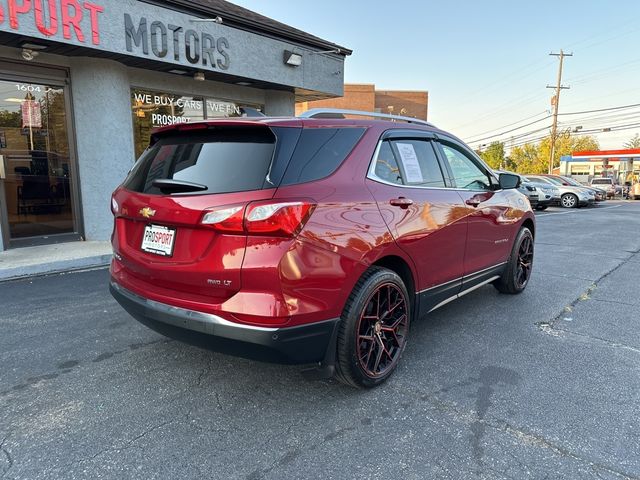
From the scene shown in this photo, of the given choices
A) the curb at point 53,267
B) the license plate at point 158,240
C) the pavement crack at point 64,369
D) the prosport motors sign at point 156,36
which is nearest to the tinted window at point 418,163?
the license plate at point 158,240

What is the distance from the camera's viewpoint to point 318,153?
276 centimetres

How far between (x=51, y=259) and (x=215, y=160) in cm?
512

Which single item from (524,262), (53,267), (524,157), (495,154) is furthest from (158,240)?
(524,157)

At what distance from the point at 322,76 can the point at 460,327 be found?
791 centimetres

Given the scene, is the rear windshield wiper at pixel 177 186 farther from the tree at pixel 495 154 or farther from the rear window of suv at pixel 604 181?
the tree at pixel 495 154

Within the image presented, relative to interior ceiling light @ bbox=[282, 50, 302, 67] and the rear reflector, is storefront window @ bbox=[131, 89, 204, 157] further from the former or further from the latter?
the rear reflector

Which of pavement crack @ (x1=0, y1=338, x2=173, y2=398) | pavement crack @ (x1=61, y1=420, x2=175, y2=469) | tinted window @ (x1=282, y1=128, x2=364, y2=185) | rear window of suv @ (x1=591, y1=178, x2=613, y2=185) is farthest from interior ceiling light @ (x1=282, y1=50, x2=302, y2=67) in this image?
rear window of suv @ (x1=591, y1=178, x2=613, y2=185)

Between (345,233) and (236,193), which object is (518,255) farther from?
(236,193)

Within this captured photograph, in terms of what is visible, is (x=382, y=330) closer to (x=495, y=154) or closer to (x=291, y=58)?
(x=291, y=58)

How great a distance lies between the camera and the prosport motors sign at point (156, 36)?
6.14m

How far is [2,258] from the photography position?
6590mm

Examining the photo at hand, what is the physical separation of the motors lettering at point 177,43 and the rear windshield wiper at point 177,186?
18.3 ft

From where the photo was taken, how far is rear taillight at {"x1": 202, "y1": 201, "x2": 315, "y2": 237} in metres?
2.40

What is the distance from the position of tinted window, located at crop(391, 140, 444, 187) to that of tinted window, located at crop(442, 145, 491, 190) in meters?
0.30
